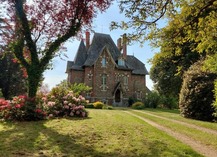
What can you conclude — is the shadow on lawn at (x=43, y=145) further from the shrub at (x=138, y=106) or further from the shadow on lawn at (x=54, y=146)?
the shrub at (x=138, y=106)

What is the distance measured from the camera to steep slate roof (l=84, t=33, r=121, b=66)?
121 ft

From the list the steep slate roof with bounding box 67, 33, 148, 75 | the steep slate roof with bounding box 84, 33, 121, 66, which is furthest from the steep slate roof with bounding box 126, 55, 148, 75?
the steep slate roof with bounding box 84, 33, 121, 66

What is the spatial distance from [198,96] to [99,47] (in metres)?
23.9

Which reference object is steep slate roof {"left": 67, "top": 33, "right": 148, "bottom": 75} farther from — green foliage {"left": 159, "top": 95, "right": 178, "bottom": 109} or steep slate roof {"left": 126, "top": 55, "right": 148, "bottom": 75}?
green foliage {"left": 159, "top": 95, "right": 178, "bottom": 109}

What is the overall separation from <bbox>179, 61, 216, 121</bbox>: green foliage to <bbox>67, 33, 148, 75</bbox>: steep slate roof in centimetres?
2051

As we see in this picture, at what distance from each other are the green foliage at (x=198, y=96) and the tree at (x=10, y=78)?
2400 cm

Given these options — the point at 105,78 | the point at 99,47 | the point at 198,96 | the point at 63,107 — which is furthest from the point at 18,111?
the point at 99,47

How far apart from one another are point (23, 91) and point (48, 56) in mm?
23573

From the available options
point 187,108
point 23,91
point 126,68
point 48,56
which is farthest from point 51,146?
point 126,68

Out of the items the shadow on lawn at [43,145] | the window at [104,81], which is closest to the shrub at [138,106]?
the window at [104,81]

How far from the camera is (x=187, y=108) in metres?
17.4

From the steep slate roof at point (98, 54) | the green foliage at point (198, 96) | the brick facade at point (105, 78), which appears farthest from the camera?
the steep slate roof at point (98, 54)

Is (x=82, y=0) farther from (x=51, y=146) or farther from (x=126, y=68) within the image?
(x=126, y=68)

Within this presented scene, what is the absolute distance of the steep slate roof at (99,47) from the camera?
36.9 meters
